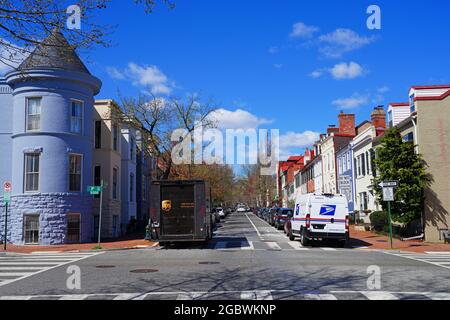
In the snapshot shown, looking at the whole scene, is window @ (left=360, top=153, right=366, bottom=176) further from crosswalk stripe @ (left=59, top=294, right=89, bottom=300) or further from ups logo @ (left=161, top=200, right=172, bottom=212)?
crosswalk stripe @ (left=59, top=294, right=89, bottom=300)

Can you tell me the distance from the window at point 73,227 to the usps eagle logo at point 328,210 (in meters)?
13.5

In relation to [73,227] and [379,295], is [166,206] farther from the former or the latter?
[379,295]

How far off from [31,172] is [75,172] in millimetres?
2312

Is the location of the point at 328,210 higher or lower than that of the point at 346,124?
lower

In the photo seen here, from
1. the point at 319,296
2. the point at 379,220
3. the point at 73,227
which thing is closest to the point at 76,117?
the point at 73,227

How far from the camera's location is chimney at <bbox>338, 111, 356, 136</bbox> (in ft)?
167

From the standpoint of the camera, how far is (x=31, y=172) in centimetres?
2647

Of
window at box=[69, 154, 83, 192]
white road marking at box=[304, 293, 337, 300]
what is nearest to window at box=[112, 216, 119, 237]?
window at box=[69, 154, 83, 192]

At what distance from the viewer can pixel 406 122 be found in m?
27.5
